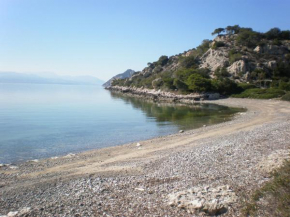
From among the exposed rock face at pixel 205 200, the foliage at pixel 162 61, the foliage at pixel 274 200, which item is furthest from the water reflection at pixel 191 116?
the foliage at pixel 162 61

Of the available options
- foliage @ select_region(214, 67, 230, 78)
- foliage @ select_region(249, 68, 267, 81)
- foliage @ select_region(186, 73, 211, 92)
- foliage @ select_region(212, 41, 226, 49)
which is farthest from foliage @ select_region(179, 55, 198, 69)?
foliage @ select_region(186, 73, 211, 92)

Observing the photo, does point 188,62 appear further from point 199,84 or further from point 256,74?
point 199,84

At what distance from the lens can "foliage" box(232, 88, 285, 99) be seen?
206 ft

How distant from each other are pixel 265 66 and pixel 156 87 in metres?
42.0

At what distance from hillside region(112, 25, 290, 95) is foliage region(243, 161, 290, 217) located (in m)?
70.1

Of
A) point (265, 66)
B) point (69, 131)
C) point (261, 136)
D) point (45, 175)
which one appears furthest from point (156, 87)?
point (45, 175)

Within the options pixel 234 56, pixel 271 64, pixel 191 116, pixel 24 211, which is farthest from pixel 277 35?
pixel 24 211

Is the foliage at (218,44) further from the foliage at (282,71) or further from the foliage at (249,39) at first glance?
the foliage at (282,71)

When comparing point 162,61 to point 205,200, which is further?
point 162,61

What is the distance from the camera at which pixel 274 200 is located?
6.79m

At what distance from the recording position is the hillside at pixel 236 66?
77438 millimetres

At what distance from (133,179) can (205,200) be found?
408 centimetres

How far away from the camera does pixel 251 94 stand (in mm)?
67812

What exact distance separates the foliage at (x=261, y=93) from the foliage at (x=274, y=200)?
6120 centimetres
